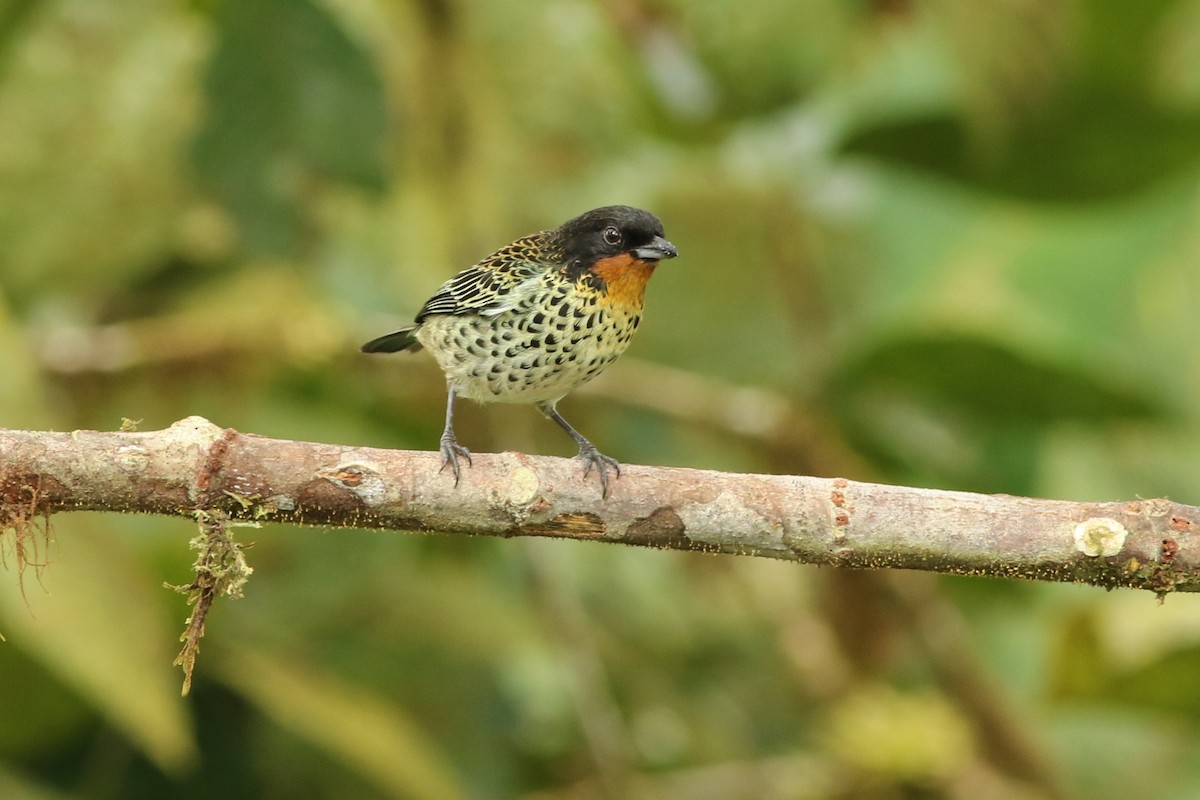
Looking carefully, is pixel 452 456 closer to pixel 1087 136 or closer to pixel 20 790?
pixel 20 790

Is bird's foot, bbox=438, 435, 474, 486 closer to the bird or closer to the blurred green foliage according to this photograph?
the bird

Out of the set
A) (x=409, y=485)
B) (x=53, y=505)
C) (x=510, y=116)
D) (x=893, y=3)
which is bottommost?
(x=53, y=505)

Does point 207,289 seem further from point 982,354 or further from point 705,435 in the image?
point 982,354

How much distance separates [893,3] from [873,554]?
312 cm

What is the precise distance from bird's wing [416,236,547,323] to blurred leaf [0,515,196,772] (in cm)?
109

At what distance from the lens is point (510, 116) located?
532 cm

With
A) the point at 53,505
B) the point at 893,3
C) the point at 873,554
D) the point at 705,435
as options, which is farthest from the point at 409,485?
the point at 705,435

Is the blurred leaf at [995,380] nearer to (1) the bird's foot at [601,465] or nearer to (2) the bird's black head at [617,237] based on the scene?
(2) the bird's black head at [617,237]

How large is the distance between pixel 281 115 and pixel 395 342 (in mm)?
1123

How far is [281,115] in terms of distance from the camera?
4.58 meters

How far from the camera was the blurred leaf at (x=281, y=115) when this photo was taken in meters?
4.50

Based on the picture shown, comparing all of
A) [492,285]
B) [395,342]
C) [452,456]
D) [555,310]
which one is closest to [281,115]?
[395,342]

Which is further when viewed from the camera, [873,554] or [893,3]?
[893,3]

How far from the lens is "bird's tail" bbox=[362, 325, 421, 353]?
3.78 meters
